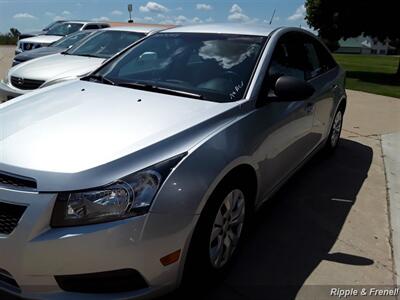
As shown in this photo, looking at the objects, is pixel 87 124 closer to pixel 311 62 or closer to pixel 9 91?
pixel 311 62

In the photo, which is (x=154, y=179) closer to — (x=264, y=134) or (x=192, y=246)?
(x=192, y=246)

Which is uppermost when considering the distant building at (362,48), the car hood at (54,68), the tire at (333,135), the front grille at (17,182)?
the car hood at (54,68)

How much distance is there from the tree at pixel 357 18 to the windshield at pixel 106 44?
40.5ft

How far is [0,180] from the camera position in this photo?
83.3 inches

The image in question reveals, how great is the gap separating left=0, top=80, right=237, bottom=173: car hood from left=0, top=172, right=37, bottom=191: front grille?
6cm

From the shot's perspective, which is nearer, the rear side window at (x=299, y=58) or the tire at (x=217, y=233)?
the tire at (x=217, y=233)

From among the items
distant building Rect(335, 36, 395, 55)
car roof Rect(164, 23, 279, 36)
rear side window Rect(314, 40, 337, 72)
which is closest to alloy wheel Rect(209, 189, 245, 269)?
car roof Rect(164, 23, 279, 36)

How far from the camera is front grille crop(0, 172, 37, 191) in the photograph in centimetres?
204

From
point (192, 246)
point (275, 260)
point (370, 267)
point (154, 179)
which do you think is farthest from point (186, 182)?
point (370, 267)

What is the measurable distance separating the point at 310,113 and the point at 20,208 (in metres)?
2.80

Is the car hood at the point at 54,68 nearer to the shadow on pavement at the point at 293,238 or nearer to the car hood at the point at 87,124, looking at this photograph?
the car hood at the point at 87,124

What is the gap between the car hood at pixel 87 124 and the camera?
2.18 meters

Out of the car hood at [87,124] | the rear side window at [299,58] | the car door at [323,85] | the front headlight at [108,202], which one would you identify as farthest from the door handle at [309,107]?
the front headlight at [108,202]

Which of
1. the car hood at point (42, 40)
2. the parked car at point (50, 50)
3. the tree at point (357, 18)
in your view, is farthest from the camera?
the tree at point (357, 18)
